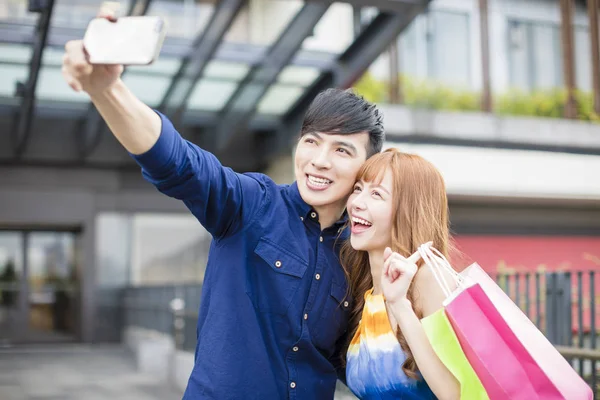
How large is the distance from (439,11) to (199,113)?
5224 millimetres

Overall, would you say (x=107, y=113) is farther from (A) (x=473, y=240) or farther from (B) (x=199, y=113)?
(A) (x=473, y=240)

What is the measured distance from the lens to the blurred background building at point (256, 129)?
10.4 meters

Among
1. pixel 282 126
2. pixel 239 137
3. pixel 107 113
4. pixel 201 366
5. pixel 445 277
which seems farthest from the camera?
pixel 239 137

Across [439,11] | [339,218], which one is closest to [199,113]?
[439,11]

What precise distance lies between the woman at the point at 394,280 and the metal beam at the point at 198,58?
7561mm

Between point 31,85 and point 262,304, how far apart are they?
10.5 metres

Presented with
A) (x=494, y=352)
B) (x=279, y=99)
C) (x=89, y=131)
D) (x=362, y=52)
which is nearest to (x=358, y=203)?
(x=494, y=352)

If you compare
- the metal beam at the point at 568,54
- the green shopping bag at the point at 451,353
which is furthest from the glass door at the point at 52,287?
the green shopping bag at the point at 451,353

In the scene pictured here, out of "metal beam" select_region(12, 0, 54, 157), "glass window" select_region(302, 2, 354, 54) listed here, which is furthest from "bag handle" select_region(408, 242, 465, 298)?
"glass window" select_region(302, 2, 354, 54)

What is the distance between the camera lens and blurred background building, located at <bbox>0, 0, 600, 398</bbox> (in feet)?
34.0

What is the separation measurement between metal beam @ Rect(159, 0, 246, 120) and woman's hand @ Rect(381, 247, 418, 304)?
7.89m

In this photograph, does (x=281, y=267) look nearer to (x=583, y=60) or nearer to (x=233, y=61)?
(x=233, y=61)

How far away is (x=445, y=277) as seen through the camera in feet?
6.34

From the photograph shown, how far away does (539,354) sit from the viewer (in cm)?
167
